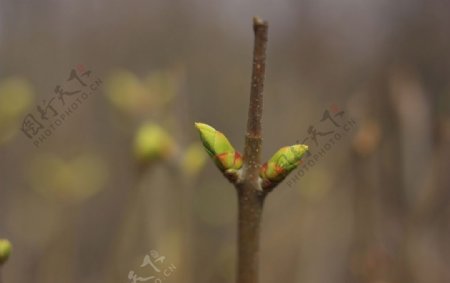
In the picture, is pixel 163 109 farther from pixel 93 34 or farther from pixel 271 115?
pixel 93 34

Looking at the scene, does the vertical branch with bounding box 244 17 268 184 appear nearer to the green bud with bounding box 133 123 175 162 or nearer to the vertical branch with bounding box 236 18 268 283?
the vertical branch with bounding box 236 18 268 283

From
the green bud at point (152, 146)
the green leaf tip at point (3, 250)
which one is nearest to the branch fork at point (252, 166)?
the green leaf tip at point (3, 250)

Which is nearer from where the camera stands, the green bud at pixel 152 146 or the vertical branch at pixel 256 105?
the vertical branch at pixel 256 105

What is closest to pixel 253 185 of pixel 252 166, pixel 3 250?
pixel 252 166

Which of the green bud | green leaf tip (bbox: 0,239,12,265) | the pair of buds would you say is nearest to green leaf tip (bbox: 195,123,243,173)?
the pair of buds

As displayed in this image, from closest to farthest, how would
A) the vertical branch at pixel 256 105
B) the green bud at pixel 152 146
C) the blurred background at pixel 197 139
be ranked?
the vertical branch at pixel 256 105 < the green bud at pixel 152 146 < the blurred background at pixel 197 139

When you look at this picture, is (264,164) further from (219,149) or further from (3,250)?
(3,250)

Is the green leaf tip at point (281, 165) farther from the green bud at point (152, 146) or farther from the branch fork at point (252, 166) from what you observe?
the green bud at point (152, 146)
